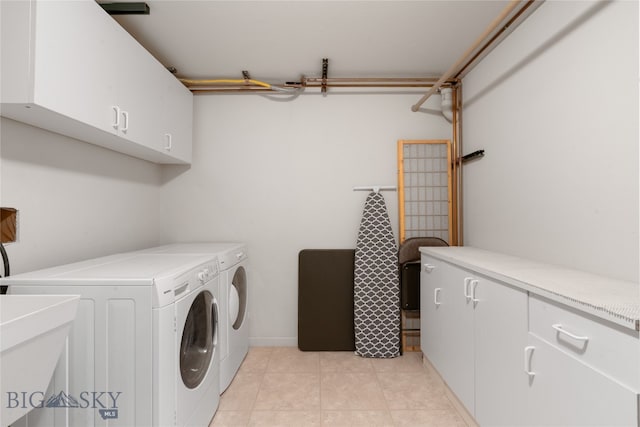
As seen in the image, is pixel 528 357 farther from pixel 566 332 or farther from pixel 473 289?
pixel 473 289

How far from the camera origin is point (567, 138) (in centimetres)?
149

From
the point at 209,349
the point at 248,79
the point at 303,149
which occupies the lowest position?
the point at 209,349

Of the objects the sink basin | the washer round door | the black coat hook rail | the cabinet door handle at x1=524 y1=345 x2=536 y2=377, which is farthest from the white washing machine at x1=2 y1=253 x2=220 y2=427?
the black coat hook rail

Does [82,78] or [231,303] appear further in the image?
[231,303]

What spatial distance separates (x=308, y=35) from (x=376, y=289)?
196 centimetres

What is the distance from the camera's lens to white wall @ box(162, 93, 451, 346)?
273 cm

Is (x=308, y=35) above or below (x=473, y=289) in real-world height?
above

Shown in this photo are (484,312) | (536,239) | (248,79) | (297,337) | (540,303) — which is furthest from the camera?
(297,337)

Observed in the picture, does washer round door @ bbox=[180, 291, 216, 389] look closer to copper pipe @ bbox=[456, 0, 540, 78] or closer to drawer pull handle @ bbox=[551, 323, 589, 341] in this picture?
drawer pull handle @ bbox=[551, 323, 589, 341]

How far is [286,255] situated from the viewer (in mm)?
2742

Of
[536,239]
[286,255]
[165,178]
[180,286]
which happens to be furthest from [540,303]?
[165,178]

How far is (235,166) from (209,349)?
5.07 feet

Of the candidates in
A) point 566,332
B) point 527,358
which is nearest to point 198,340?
point 527,358

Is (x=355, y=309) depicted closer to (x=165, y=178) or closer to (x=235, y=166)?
(x=235, y=166)
